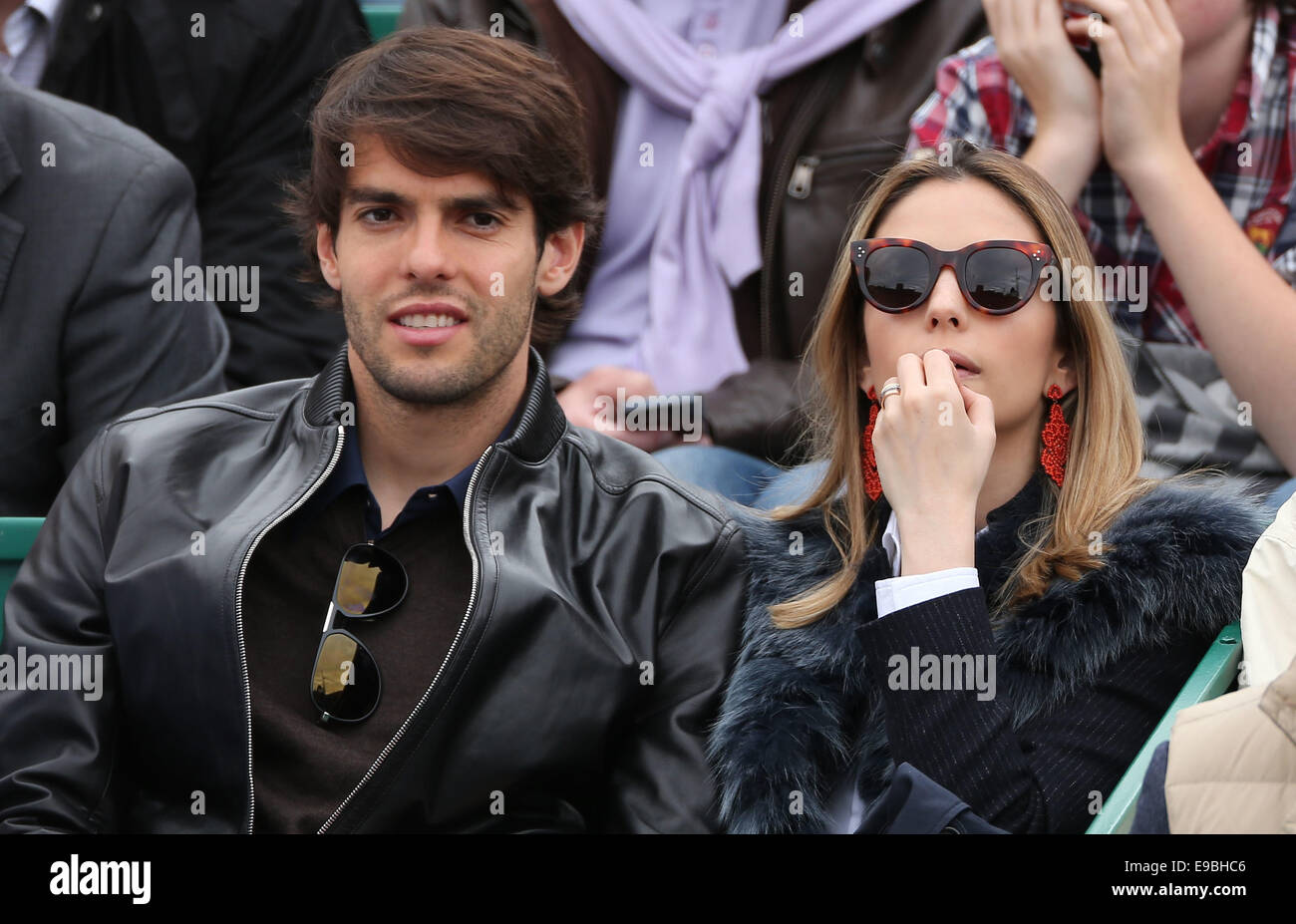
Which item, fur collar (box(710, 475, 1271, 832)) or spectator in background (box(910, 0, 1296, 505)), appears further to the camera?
spectator in background (box(910, 0, 1296, 505))

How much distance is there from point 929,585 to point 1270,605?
1.56ft

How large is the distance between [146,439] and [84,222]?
0.75 metres

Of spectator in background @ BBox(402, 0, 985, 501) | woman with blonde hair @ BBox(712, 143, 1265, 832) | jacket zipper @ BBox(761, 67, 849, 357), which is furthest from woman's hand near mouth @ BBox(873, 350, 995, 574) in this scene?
jacket zipper @ BBox(761, 67, 849, 357)

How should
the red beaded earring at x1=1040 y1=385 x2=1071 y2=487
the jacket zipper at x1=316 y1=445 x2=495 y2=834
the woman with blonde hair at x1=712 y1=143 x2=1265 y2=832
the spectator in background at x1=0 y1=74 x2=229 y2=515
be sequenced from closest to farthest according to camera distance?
the woman with blonde hair at x1=712 y1=143 x2=1265 y2=832
the jacket zipper at x1=316 y1=445 x2=495 y2=834
the red beaded earring at x1=1040 y1=385 x2=1071 y2=487
the spectator in background at x1=0 y1=74 x2=229 y2=515

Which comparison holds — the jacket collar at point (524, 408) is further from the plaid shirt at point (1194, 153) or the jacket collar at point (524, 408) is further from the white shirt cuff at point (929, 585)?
the plaid shirt at point (1194, 153)

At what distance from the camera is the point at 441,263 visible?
9.52ft

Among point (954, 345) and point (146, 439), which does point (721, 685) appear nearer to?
point (954, 345)

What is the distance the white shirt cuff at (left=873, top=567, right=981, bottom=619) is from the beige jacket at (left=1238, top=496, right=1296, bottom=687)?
0.38 m

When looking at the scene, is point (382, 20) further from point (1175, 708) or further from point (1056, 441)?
point (1175, 708)

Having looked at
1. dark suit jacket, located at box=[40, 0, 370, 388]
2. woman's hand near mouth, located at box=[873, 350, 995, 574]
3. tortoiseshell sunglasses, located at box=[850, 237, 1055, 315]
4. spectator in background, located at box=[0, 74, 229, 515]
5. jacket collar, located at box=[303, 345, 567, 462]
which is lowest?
woman's hand near mouth, located at box=[873, 350, 995, 574]

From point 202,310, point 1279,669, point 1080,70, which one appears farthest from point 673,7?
point 1279,669

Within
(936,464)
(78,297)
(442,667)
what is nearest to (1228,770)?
(936,464)

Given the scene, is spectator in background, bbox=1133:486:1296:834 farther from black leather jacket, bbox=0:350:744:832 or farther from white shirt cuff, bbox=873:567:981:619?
black leather jacket, bbox=0:350:744:832

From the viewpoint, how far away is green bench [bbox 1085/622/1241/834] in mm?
2369
